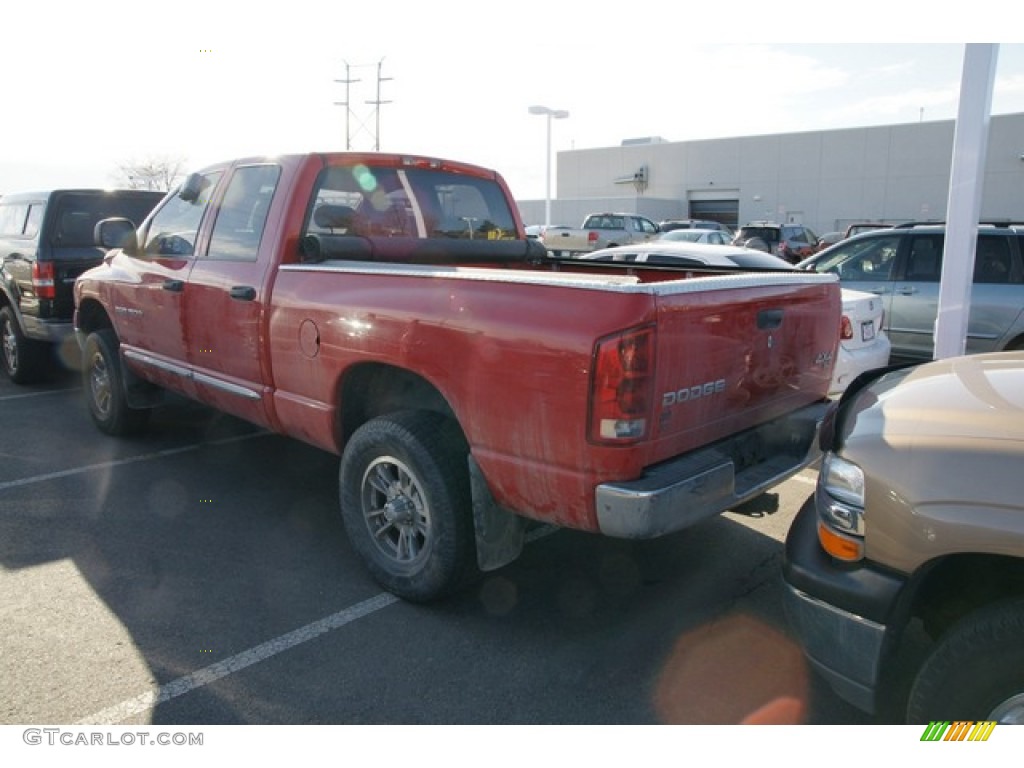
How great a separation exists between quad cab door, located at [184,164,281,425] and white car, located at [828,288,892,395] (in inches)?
167

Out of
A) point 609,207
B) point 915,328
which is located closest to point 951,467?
point 915,328

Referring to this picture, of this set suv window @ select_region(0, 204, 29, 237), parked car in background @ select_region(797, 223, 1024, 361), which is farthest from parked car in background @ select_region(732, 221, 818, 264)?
suv window @ select_region(0, 204, 29, 237)

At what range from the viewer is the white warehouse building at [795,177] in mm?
39094

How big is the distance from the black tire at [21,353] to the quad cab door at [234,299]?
4.56 metres

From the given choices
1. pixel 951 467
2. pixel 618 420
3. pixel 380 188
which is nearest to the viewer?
pixel 951 467

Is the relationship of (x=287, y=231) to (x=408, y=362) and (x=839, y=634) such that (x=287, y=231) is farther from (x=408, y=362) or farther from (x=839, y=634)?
(x=839, y=634)

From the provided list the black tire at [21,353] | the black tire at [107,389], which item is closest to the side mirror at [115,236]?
the black tire at [107,389]

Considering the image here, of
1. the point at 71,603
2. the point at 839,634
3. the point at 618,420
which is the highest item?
the point at 618,420

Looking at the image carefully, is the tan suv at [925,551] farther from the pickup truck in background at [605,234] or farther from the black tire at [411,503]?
the pickup truck in background at [605,234]

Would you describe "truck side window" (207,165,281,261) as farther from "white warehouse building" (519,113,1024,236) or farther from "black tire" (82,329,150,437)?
"white warehouse building" (519,113,1024,236)

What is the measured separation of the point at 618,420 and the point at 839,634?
0.96 m

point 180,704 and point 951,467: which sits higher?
point 951,467

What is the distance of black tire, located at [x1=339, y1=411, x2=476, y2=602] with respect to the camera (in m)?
3.43

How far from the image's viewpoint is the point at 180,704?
2.93m
